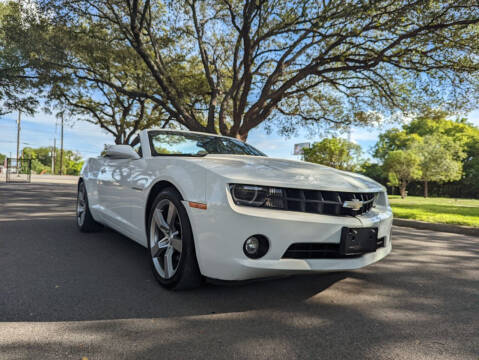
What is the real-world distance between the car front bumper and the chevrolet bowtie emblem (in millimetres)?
148

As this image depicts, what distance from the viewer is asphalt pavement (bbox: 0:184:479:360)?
1.76 m

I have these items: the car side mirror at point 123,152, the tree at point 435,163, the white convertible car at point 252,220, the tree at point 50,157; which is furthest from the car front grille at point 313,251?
the tree at point 50,157

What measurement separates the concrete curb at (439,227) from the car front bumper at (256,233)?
6.04 meters

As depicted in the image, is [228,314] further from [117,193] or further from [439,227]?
[439,227]

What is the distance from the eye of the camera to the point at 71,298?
2381 mm

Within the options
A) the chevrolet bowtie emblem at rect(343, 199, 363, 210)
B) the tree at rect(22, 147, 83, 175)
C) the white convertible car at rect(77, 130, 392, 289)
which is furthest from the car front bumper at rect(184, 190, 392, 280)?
the tree at rect(22, 147, 83, 175)

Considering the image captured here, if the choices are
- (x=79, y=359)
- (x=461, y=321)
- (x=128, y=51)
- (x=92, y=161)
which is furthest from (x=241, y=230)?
(x=128, y=51)

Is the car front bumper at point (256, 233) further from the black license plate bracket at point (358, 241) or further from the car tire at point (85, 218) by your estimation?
the car tire at point (85, 218)

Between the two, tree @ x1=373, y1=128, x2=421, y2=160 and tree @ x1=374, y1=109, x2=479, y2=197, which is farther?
tree @ x1=373, y1=128, x2=421, y2=160

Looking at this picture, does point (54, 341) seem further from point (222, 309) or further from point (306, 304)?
point (306, 304)

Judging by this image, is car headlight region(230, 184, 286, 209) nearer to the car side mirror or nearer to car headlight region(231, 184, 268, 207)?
car headlight region(231, 184, 268, 207)

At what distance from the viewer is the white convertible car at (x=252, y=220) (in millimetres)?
2135

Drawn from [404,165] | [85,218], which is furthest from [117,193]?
[404,165]

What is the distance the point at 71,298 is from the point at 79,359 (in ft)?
2.85
